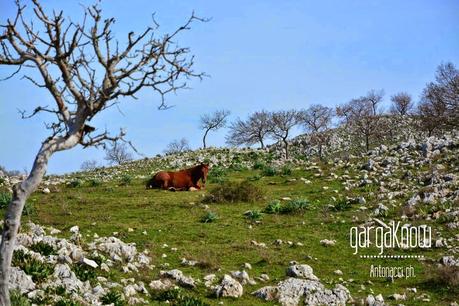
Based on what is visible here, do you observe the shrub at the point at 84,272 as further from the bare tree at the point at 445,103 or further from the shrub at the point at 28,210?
the bare tree at the point at 445,103

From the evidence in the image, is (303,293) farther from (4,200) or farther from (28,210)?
(4,200)

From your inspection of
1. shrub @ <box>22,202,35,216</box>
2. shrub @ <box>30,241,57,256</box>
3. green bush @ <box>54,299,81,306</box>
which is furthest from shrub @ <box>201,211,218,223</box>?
green bush @ <box>54,299,81,306</box>

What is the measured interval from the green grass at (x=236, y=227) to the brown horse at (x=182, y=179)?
29.7 inches

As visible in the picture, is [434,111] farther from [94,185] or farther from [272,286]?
[272,286]

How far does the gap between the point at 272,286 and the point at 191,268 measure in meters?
2.09

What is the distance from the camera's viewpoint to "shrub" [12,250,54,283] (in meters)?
9.39

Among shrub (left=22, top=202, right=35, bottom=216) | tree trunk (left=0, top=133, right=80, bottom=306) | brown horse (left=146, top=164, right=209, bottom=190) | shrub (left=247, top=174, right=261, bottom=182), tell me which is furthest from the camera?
shrub (left=247, top=174, right=261, bottom=182)

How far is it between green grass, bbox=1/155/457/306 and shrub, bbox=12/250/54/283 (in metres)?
1.30

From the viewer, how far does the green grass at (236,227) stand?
1144cm

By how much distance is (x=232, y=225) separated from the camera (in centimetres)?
1580

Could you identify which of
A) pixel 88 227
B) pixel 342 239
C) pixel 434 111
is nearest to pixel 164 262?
pixel 88 227

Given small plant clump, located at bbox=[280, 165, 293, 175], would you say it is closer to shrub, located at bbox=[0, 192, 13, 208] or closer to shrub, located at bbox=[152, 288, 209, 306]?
shrub, located at bbox=[0, 192, 13, 208]

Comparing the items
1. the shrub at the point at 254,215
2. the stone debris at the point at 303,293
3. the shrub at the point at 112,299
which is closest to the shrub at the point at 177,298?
the shrub at the point at 112,299

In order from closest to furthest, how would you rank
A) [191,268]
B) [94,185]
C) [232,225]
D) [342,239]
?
[191,268]
[342,239]
[232,225]
[94,185]
